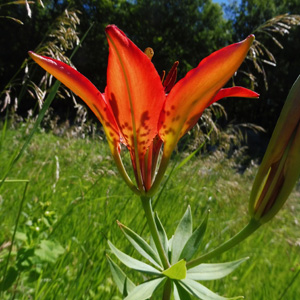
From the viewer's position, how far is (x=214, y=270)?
1.71ft

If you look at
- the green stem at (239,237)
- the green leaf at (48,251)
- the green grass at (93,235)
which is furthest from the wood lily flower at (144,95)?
the green leaf at (48,251)

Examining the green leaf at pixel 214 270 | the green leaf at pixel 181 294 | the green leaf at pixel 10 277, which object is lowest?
the green leaf at pixel 10 277

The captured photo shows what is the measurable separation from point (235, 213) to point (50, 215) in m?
1.48

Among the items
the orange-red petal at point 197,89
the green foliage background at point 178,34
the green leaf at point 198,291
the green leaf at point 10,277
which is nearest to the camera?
the orange-red petal at point 197,89

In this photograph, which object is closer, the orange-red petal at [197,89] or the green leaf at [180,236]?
the orange-red petal at [197,89]

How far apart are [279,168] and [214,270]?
20 centimetres

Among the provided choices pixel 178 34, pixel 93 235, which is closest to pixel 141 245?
pixel 93 235

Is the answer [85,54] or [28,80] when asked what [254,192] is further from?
[85,54]

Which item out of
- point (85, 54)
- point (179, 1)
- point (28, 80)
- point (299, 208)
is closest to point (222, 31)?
point (179, 1)

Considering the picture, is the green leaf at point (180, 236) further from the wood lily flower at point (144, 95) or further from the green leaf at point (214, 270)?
the wood lily flower at point (144, 95)

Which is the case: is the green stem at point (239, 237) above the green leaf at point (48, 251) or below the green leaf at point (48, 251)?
above

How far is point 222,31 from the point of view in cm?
1194

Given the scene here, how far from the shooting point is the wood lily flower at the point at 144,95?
14.6 inches

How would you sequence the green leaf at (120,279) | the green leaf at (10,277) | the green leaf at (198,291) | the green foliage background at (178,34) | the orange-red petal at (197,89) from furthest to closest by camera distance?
the green foliage background at (178,34) → the green leaf at (10,277) → the green leaf at (120,279) → the green leaf at (198,291) → the orange-red petal at (197,89)
